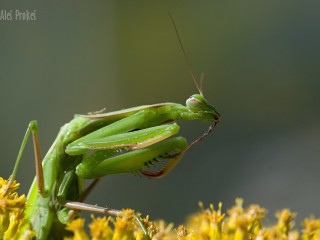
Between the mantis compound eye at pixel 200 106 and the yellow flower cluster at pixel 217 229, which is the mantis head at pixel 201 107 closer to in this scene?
the mantis compound eye at pixel 200 106

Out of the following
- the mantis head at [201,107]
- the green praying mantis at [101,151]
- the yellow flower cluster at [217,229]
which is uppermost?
the mantis head at [201,107]

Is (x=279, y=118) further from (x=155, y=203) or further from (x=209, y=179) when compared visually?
(x=155, y=203)

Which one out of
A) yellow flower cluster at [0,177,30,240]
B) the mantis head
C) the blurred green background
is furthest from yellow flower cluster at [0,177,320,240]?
the blurred green background

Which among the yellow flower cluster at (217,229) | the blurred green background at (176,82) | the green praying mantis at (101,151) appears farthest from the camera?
the blurred green background at (176,82)

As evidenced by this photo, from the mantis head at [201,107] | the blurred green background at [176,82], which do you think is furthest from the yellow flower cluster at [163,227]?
the blurred green background at [176,82]

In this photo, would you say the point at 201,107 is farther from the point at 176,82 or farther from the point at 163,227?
the point at 176,82

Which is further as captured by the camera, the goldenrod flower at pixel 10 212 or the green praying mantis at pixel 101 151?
the green praying mantis at pixel 101 151

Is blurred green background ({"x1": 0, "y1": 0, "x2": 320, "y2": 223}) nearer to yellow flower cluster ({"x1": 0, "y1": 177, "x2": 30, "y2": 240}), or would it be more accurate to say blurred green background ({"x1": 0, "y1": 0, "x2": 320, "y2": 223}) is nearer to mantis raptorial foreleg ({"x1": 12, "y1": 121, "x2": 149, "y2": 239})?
mantis raptorial foreleg ({"x1": 12, "y1": 121, "x2": 149, "y2": 239})
